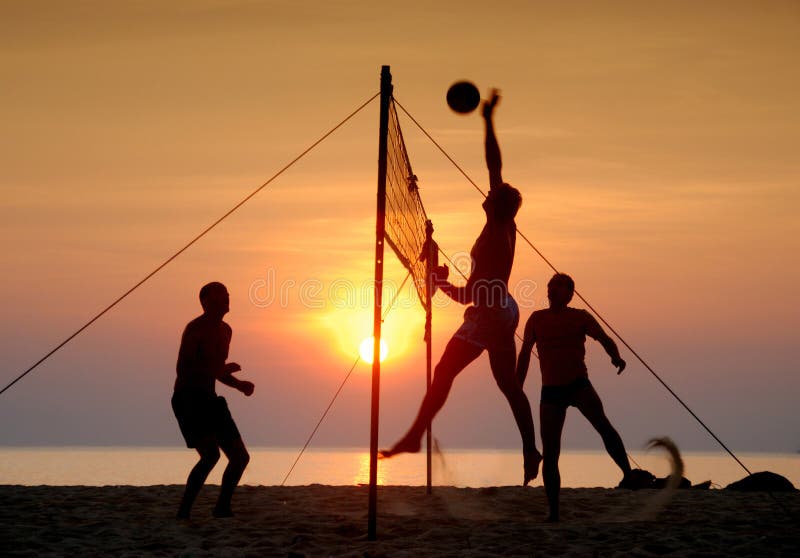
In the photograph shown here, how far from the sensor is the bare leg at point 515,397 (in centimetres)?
807

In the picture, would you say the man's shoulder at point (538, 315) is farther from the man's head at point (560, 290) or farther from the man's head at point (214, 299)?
the man's head at point (214, 299)

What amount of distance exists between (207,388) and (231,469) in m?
0.73

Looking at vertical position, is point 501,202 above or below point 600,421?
above

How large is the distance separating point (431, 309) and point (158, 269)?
3.24 m

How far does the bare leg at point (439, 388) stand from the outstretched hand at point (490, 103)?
196 cm

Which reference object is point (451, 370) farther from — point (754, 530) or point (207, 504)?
point (207, 504)

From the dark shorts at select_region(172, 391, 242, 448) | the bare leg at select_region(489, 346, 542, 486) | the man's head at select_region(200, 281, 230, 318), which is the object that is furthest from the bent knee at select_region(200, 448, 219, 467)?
the bare leg at select_region(489, 346, 542, 486)

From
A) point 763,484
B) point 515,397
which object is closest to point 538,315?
point 515,397

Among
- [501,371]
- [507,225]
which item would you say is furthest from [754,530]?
[507,225]

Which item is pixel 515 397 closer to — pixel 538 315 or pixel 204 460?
pixel 538 315

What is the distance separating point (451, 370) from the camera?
25.6ft

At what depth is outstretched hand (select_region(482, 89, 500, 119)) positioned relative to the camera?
866 cm

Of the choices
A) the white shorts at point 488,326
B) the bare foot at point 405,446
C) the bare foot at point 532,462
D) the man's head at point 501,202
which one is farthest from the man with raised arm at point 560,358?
the bare foot at point 405,446

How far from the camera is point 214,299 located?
8.81 metres
